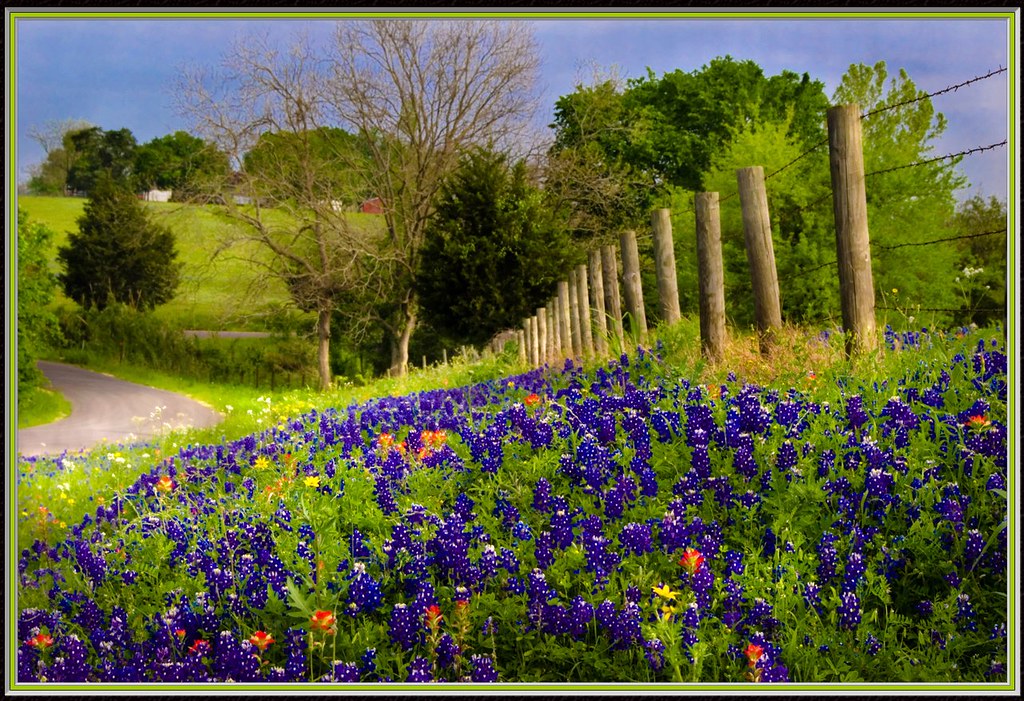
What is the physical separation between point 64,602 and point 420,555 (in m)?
1.59

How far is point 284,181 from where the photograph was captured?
25984mm

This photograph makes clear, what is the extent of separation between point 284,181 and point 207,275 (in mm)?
5915

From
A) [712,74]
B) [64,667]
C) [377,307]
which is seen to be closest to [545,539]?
[64,667]

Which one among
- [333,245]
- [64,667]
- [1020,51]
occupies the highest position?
[333,245]

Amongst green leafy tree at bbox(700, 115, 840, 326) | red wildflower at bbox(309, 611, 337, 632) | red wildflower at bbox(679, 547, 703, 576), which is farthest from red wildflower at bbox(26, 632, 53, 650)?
green leafy tree at bbox(700, 115, 840, 326)

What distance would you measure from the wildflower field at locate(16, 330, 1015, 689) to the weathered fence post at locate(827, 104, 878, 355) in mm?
1191

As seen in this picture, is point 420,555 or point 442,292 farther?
point 442,292

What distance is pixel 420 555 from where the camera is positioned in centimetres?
299

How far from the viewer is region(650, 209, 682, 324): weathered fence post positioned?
329 inches

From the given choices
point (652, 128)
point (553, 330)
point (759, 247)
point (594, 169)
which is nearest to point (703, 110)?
point (652, 128)

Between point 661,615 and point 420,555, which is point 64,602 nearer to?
point 420,555

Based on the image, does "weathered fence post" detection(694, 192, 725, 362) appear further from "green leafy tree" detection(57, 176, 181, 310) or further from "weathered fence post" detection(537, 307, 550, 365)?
"green leafy tree" detection(57, 176, 181, 310)

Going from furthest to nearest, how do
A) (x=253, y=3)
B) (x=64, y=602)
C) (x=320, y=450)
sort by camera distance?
(x=320, y=450)
(x=64, y=602)
(x=253, y=3)

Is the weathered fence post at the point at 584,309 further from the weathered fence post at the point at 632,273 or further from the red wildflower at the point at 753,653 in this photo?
the red wildflower at the point at 753,653
